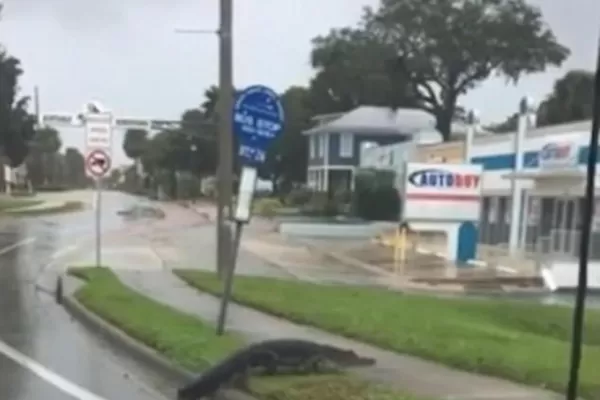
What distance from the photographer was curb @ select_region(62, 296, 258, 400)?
35.0 feet

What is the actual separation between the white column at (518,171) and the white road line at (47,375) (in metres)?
30.2

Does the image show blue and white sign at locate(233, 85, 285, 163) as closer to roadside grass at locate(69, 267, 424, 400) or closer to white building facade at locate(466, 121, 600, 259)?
roadside grass at locate(69, 267, 424, 400)

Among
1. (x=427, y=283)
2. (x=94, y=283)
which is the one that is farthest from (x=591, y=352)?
(x=427, y=283)

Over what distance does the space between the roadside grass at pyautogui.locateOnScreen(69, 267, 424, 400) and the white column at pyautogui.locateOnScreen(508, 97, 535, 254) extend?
75.1ft

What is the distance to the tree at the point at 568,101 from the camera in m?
77.0

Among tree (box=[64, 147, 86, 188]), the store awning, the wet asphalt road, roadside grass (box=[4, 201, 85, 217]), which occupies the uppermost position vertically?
the store awning

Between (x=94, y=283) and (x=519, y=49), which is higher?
(x=519, y=49)

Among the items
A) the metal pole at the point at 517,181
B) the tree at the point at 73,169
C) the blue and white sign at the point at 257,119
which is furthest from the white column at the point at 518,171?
the tree at the point at 73,169

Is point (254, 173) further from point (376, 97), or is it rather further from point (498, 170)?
point (376, 97)

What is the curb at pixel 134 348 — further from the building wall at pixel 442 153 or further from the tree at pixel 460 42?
the tree at pixel 460 42

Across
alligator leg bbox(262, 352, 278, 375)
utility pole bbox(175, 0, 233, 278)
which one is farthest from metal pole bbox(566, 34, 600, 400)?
utility pole bbox(175, 0, 233, 278)

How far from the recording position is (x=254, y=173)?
13.7 metres

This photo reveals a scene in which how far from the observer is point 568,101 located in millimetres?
80625

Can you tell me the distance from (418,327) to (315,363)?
4.74m
